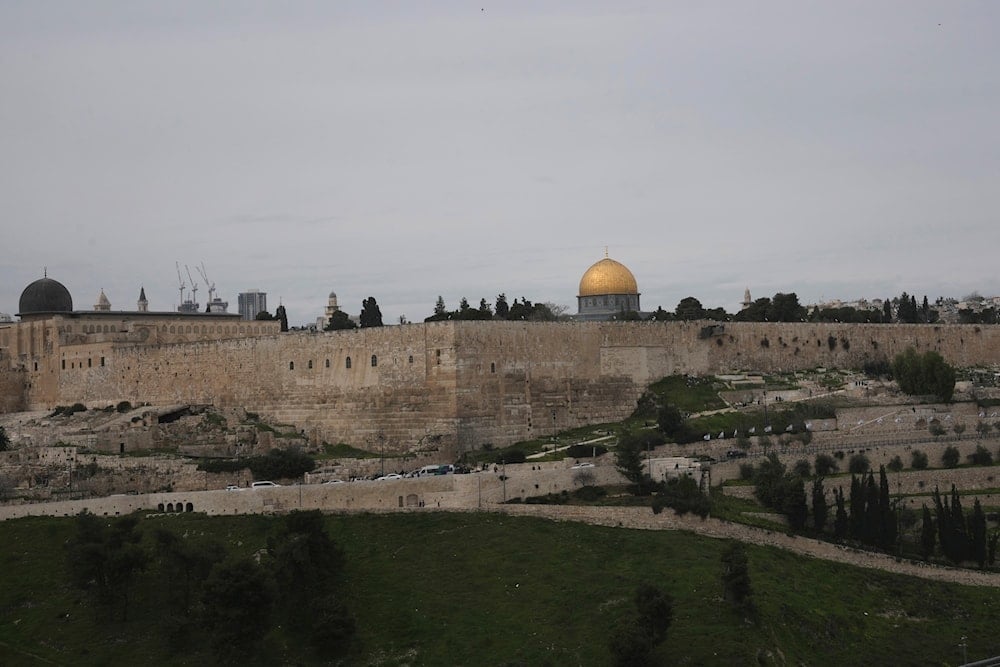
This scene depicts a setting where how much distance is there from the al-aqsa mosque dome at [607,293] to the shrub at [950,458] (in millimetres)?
22403

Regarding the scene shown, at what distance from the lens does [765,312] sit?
7288 cm

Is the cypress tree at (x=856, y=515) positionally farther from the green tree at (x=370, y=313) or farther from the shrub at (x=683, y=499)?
the green tree at (x=370, y=313)

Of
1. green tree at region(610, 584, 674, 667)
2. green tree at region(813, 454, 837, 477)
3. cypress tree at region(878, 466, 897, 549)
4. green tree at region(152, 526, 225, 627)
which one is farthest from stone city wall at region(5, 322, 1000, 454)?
green tree at region(610, 584, 674, 667)

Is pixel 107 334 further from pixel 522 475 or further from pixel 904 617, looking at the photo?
pixel 904 617

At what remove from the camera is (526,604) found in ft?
119

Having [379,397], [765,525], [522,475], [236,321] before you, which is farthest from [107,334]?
[765,525]

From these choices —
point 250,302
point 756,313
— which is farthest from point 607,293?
point 250,302

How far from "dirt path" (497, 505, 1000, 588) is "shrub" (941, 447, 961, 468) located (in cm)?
812

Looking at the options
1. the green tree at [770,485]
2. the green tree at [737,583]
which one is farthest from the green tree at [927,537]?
the green tree at [737,583]

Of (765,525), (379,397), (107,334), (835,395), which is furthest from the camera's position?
(107,334)

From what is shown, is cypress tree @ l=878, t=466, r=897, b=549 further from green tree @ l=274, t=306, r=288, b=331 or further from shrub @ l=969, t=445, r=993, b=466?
green tree @ l=274, t=306, r=288, b=331

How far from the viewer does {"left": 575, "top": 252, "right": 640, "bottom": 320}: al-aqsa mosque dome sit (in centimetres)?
7031

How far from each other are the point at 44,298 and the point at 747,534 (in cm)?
4371

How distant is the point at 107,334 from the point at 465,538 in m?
36.5
